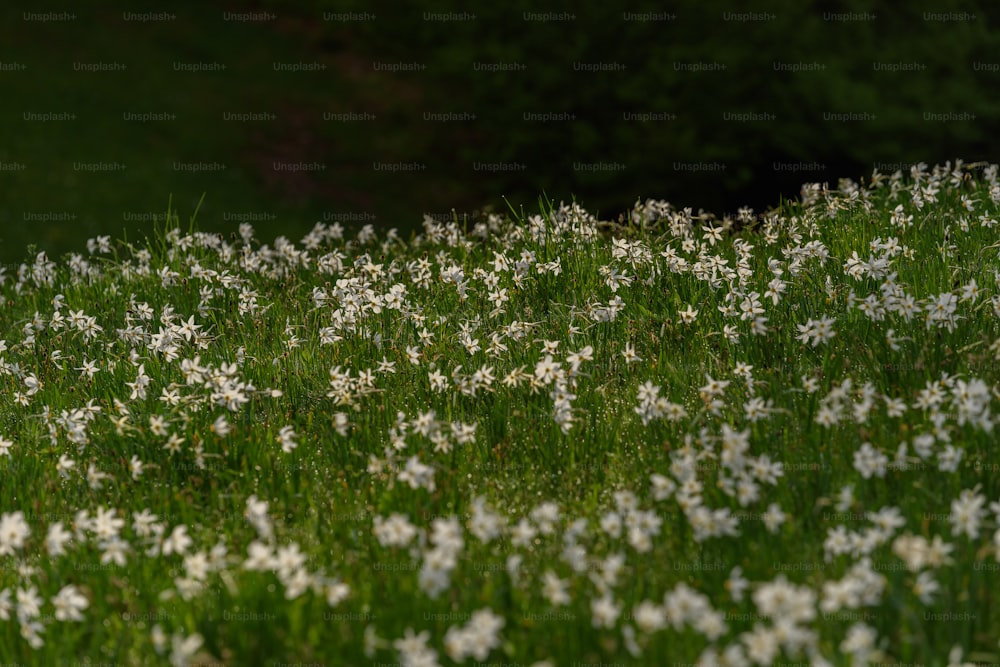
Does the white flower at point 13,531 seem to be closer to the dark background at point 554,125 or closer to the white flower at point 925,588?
the white flower at point 925,588

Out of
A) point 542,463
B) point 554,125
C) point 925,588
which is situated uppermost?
point 554,125

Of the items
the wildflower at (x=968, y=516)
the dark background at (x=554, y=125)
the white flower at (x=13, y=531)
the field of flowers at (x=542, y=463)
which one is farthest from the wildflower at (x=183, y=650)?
the dark background at (x=554, y=125)

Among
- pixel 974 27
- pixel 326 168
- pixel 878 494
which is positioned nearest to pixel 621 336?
pixel 878 494

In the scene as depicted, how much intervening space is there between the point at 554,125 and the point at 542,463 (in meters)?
15.1

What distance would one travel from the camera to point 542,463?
4949 millimetres

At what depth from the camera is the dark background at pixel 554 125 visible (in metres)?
18.1

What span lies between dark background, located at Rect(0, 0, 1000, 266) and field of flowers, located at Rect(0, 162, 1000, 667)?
9.64 metres

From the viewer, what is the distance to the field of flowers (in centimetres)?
350

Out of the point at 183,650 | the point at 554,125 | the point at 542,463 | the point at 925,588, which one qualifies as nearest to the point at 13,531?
the point at 183,650

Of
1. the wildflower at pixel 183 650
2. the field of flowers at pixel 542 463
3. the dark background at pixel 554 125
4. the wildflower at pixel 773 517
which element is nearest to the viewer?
the wildflower at pixel 183 650

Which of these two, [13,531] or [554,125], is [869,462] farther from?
[554,125]

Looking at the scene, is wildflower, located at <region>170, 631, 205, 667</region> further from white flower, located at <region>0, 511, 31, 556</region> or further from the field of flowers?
white flower, located at <region>0, 511, 31, 556</region>

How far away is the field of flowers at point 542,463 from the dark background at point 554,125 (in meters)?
9.64

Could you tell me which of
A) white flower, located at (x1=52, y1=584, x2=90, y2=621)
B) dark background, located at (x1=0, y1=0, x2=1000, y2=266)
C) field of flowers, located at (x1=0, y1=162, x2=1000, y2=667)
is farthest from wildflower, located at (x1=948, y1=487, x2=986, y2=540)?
dark background, located at (x1=0, y1=0, x2=1000, y2=266)
